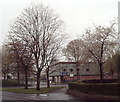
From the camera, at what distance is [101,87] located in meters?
14.5

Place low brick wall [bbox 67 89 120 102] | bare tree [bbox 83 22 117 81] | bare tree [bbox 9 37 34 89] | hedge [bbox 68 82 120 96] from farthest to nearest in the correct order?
bare tree [bbox 9 37 34 89] → bare tree [bbox 83 22 117 81] → hedge [bbox 68 82 120 96] → low brick wall [bbox 67 89 120 102]

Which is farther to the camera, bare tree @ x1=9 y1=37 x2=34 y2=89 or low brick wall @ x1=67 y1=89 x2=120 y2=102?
bare tree @ x1=9 y1=37 x2=34 y2=89

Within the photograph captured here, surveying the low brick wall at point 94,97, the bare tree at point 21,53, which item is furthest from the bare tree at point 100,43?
the bare tree at point 21,53

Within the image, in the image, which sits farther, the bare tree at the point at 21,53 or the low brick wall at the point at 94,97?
the bare tree at the point at 21,53

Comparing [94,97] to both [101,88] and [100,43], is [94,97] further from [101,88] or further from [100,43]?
[100,43]

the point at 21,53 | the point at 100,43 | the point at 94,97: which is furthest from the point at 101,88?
the point at 21,53

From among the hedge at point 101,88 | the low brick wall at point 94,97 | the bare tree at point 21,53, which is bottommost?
the low brick wall at point 94,97

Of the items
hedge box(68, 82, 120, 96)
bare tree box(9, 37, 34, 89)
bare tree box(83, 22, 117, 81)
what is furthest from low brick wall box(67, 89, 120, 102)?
bare tree box(9, 37, 34, 89)

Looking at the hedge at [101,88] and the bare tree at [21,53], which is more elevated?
the bare tree at [21,53]

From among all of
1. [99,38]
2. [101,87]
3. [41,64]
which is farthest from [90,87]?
[41,64]

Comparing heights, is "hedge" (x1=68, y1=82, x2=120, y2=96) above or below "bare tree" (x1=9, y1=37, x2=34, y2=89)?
below

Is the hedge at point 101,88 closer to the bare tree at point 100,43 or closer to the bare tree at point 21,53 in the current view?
the bare tree at point 100,43

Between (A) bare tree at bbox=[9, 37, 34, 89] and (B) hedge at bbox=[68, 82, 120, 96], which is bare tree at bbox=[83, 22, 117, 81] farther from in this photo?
(A) bare tree at bbox=[9, 37, 34, 89]

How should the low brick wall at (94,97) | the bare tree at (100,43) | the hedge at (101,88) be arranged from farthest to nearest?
the bare tree at (100,43)
the hedge at (101,88)
the low brick wall at (94,97)
